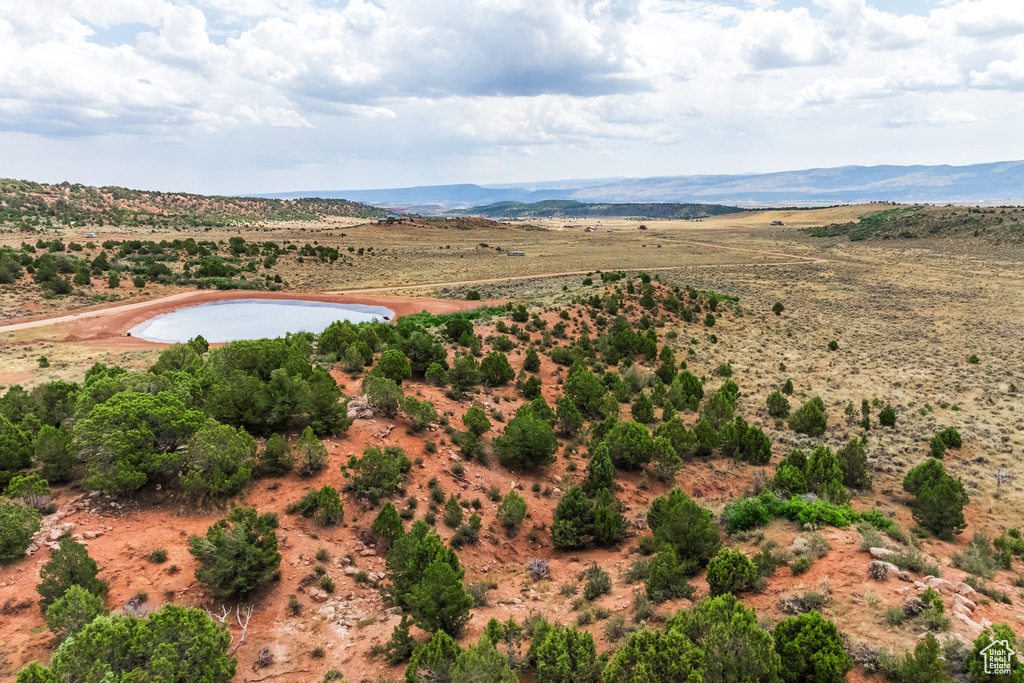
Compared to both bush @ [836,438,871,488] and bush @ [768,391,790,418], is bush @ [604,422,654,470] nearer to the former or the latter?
bush @ [836,438,871,488]

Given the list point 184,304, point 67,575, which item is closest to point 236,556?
point 67,575

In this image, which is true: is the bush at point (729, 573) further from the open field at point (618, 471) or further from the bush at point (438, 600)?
the bush at point (438, 600)

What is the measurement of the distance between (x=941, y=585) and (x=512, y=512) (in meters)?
8.22

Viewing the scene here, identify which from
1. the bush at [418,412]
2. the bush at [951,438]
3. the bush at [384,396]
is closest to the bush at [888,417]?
the bush at [951,438]

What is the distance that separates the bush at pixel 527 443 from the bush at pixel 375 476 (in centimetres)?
357

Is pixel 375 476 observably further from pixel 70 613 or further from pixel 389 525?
pixel 70 613

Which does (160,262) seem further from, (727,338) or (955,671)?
(955,671)

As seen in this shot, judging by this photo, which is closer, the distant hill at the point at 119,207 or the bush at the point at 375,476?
the bush at the point at 375,476

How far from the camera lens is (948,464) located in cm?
1605

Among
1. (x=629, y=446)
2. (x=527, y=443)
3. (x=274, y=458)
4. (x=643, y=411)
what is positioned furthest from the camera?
(x=643, y=411)

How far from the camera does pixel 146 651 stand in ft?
21.6

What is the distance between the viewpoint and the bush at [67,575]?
784 centimetres

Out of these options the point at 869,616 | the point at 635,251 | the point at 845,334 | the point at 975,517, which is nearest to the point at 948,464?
the point at 975,517

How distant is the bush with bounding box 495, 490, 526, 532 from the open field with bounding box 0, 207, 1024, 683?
0.32 metres
